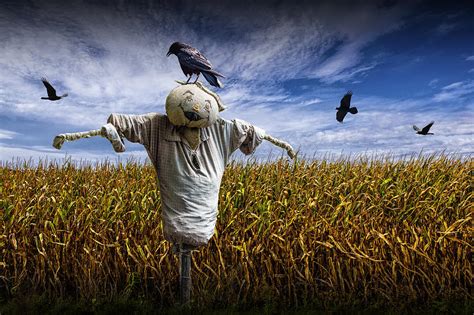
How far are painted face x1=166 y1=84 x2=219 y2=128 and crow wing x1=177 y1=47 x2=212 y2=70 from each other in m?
0.14

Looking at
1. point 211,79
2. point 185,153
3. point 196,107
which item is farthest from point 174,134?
point 211,79

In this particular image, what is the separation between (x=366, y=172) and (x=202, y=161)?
3333mm

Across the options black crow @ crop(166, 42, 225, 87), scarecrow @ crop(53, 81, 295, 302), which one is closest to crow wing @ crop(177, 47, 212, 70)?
black crow @ crop(166, 42, 225, 87)

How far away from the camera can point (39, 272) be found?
12.4 ft

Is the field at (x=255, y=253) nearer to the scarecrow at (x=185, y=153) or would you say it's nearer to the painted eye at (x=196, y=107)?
the scarecrow at (x=185, y=153)

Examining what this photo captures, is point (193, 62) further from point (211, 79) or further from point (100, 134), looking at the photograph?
point (100, 134)

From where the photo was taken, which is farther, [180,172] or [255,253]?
[255,253]

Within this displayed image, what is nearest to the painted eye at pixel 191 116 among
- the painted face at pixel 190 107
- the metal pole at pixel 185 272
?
the painted face at pixel 190 107

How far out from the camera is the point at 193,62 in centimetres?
278

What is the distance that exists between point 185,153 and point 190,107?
31 cm

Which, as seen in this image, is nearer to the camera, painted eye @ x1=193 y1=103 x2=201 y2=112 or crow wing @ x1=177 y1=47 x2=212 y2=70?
painted eye @ x1=193 y1=103 x2=201 y2=112

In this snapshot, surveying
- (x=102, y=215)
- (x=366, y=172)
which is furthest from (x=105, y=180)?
(x=366, y=172)

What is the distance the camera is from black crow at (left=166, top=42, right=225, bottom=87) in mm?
2779

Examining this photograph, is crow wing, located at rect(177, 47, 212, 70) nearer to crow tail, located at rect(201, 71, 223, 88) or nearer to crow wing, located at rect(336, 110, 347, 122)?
crow tail, located at rect(201, 71, 223, 88)
